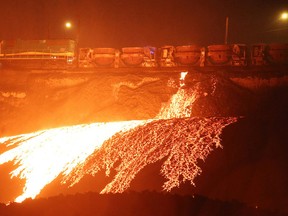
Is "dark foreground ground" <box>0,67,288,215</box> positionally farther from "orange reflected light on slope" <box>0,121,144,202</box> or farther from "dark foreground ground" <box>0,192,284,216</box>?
"orange reflected light on slope" <box>0,121,144,202</box>

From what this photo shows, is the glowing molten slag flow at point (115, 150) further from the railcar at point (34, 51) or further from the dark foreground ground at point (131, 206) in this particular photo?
the railcar at point (34, 51)

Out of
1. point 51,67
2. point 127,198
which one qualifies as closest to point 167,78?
point 51,67

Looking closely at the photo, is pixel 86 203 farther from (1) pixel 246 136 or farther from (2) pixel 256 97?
(2) pixel 256 97

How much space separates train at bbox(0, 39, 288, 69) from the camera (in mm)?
26672

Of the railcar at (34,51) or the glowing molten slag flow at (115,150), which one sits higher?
the railcar at (34,51)

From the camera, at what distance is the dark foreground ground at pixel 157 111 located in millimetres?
10820

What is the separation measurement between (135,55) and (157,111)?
273 inches

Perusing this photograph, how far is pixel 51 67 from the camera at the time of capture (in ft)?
100

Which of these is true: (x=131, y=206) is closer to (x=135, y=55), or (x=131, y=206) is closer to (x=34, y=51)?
(x=135, y=55)

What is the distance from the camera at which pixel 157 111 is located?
79.0 feet

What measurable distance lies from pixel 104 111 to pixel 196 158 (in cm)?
1066

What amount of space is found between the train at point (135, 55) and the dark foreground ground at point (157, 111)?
84.5 inches

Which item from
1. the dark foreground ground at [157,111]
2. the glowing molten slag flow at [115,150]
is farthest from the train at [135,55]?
the glowing molten slag flow at [115,150]

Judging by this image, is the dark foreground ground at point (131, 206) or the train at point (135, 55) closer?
the dark foreground ground at point (131, 206)
